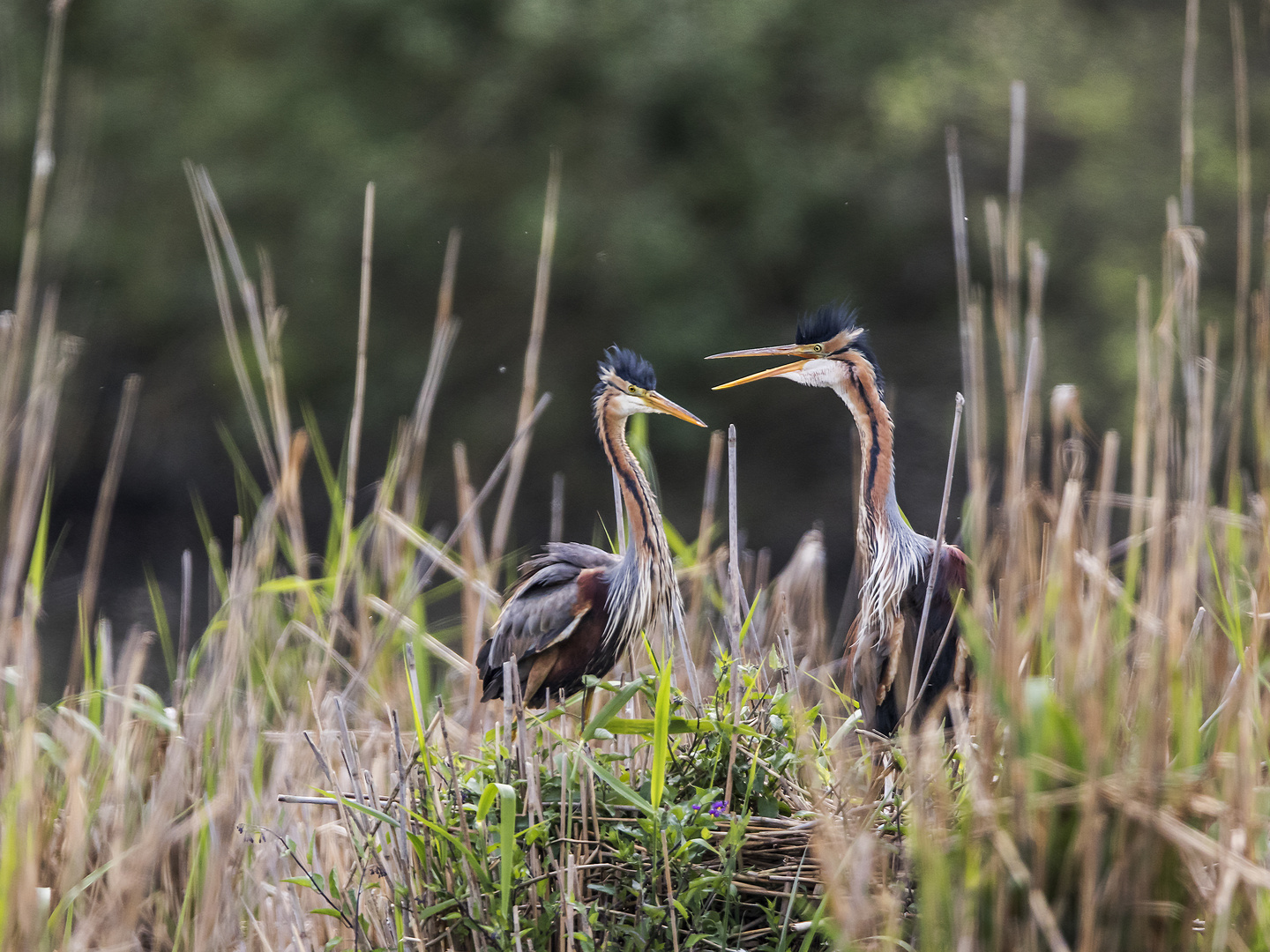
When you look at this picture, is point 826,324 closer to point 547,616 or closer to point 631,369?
point 631,369

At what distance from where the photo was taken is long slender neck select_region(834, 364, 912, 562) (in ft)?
8.62

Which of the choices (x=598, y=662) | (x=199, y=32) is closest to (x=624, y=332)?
(x=199, y=32)

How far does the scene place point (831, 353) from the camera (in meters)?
2.69

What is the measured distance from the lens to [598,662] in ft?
9.38

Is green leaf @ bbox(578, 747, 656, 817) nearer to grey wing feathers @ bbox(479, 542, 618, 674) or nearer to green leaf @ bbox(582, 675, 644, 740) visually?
green leaf @ bbox(582, 675, 644, 740)

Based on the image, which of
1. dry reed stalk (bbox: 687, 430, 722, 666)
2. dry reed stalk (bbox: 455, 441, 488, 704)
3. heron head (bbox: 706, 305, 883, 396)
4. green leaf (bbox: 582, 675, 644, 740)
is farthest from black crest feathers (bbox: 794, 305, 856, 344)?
green leaf (bbox: 582, 675, 644, 740)

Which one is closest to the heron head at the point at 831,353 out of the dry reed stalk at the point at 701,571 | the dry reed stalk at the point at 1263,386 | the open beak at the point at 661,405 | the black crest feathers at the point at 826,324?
the black crest feathers at the point at 826,324

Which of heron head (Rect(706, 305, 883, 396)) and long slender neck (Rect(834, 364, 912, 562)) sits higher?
heron head (Rect(706, 305, 883, 396))

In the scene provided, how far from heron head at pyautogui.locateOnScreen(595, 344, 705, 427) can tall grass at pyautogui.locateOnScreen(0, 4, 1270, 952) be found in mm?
190

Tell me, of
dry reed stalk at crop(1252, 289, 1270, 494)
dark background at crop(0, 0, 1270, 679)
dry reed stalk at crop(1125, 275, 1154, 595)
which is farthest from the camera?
dark background at crop(0, 0, 1270, 679)

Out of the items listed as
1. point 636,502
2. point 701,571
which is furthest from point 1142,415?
point 701,571

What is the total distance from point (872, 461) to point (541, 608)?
32.1 inches

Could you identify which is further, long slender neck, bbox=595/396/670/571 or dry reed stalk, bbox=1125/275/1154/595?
long slender neck, bbox=595/396/670/571

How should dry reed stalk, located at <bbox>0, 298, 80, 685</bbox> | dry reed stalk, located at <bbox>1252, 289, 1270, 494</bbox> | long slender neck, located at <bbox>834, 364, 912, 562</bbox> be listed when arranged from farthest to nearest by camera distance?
long slender neck, located at <bbox>834, 364, 912, 562</bbox>, dry reed stalk, located at <bbox>0, 298, 80, 685</bbox>, dry reed stalk, located at <bbox>1252, 289, 1270, 494</bbox>
